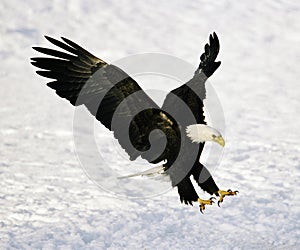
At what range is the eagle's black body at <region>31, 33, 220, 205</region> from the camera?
317 inches

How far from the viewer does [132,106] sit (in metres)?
8.13

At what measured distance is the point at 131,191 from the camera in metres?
13.5

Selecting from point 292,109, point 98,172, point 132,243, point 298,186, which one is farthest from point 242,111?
point 132,243

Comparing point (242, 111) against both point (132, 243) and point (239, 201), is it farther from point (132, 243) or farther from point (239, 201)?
point (132, 243)

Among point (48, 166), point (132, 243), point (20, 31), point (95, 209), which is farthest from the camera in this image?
point (20, 31)

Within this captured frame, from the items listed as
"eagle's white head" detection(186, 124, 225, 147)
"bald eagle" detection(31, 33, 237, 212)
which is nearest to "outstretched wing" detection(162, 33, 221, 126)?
"bald eagle" detection(31, 33, 237, 212)

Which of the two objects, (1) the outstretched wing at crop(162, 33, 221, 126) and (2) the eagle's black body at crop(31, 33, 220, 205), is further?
(1) the outstretched wing at crop(162, 33, 221, 126)

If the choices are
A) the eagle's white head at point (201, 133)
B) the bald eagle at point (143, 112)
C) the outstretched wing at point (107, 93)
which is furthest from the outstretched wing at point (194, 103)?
the outstretched wing at point (107, 93)

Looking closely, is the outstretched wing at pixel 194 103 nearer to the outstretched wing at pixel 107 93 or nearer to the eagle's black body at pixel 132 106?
the eagle's black body at pixel 132 106

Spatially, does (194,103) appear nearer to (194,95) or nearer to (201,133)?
(194,95)

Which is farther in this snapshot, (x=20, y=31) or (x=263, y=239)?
(x=20, y=31)

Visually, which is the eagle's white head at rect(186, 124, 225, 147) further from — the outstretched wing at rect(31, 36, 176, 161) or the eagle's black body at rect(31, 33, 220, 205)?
the outstretched wing at rect(31, 36, 176, 161)

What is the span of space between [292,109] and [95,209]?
6.00 meters

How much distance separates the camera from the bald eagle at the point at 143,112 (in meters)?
8.00
